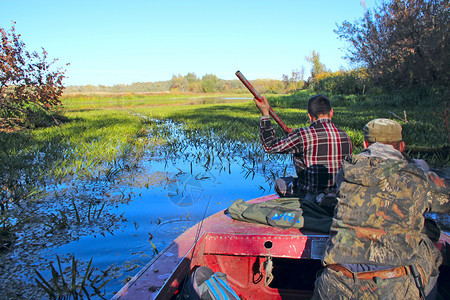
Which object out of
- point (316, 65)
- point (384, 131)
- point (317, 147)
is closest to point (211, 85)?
point (316, 65)

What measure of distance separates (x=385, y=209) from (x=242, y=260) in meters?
1.32

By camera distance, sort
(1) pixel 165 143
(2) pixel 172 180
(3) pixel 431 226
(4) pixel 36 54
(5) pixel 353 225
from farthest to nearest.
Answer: (4) pixel 36 54 < (1) pixel 165 143 < (2) pixel 172 180 < (3) pixel 431 226 < (5) pixel 353 225

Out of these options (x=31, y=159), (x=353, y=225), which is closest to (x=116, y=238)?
(x=353, y=225)

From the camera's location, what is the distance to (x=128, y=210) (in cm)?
486

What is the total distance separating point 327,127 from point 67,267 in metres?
2.73

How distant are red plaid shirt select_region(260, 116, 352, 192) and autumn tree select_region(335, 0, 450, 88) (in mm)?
14036

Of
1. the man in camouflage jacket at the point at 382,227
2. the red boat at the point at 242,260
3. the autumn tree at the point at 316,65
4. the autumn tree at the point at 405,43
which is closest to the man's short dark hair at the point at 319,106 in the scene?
the red boat at the point at 242,260

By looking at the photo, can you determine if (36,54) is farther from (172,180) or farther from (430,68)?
(430,68)

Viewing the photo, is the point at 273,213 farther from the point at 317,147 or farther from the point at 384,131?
the point at 384,131

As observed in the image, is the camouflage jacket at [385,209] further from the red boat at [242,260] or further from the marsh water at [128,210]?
the marsh water at [128,210]

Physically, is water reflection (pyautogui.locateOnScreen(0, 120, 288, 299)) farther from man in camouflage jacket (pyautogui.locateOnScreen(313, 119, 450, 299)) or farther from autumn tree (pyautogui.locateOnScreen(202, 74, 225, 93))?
autumn tree (pyautogui.locateOnScreen(202, 74, 225, 93))

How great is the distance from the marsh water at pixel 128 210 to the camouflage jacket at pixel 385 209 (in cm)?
100

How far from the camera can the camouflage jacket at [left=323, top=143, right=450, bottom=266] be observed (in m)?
1.73

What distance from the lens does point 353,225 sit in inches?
71.4
